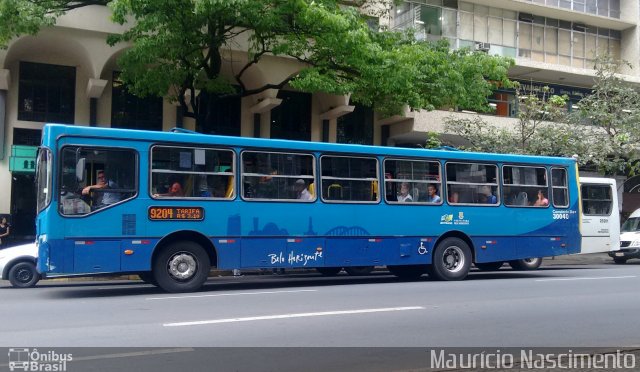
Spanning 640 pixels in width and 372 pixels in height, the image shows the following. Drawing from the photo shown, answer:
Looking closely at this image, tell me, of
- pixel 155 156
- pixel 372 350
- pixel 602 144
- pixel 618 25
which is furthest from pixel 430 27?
pixel 372 350

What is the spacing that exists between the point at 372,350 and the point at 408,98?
12.8m

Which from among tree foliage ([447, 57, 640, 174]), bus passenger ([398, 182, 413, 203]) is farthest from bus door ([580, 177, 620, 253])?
bus passenger ([398, 182, 413, 203])

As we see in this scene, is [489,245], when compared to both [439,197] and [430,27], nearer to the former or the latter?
[439,197]

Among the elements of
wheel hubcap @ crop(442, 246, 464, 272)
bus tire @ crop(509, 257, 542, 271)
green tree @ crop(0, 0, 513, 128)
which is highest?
green tree @ crop(0, 0, 513, 128)

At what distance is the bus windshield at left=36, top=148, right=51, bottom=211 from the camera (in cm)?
1237

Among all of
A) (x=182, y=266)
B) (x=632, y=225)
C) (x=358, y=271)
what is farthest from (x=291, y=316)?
(x=632, y=225)

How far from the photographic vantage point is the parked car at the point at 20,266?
1537cm

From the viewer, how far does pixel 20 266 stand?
15461 mm

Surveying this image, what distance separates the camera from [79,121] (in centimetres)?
2372

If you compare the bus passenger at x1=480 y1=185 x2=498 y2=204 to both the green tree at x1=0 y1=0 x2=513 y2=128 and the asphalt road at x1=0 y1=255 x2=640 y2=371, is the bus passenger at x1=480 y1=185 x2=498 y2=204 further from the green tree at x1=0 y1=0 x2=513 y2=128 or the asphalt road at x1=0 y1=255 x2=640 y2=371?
the green tree at x1=0 y1=0 x2=513 y2=128

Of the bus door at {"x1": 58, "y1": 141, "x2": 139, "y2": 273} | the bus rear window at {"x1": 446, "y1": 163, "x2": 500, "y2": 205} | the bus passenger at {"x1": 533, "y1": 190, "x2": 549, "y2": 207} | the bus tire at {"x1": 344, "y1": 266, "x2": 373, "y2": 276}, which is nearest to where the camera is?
the bus door at {"x1": 58, "y1": 141, "x2": 139, "y2": 273}

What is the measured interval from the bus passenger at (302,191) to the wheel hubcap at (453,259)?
3.85 meters

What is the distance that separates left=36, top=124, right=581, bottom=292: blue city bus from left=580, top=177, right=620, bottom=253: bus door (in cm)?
565

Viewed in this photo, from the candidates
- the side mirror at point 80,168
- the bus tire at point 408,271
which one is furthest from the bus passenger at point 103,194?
the bus tire at point 408,271
